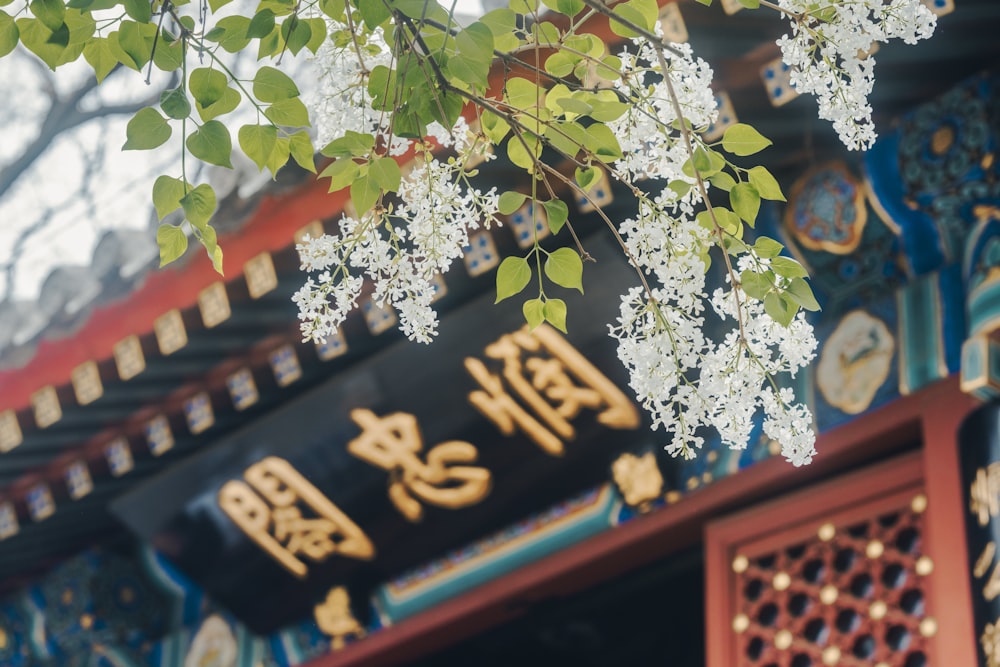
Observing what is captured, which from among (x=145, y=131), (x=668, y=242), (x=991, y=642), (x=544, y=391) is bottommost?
(x=991, y=642)


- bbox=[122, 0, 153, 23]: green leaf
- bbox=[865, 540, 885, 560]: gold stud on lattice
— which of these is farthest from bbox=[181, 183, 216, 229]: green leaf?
bbox=[865, 540, 885, 560]: gold stud on lattice

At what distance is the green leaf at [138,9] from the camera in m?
1.55

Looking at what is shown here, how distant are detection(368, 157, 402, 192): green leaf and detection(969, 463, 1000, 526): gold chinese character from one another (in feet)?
6.10

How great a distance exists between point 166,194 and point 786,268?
76cm

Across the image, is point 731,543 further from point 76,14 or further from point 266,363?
point 76,14

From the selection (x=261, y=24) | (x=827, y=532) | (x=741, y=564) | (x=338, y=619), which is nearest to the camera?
(x=261, y=24)

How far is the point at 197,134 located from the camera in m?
1.62

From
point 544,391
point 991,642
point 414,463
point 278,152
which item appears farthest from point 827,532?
point 278,152

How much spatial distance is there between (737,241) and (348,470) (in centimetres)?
285

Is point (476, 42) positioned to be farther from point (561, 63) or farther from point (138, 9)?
point (138, 9)

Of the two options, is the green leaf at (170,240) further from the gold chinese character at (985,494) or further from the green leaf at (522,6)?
the gold chinese character at (985,494)

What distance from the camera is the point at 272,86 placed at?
5.41 ft

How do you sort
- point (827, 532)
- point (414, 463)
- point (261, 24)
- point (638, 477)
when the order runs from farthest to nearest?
1. point (414, 463)
2. point (638, 477)
3. point (827, 532)
4. point (261, 24)

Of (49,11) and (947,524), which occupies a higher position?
(49,11)
